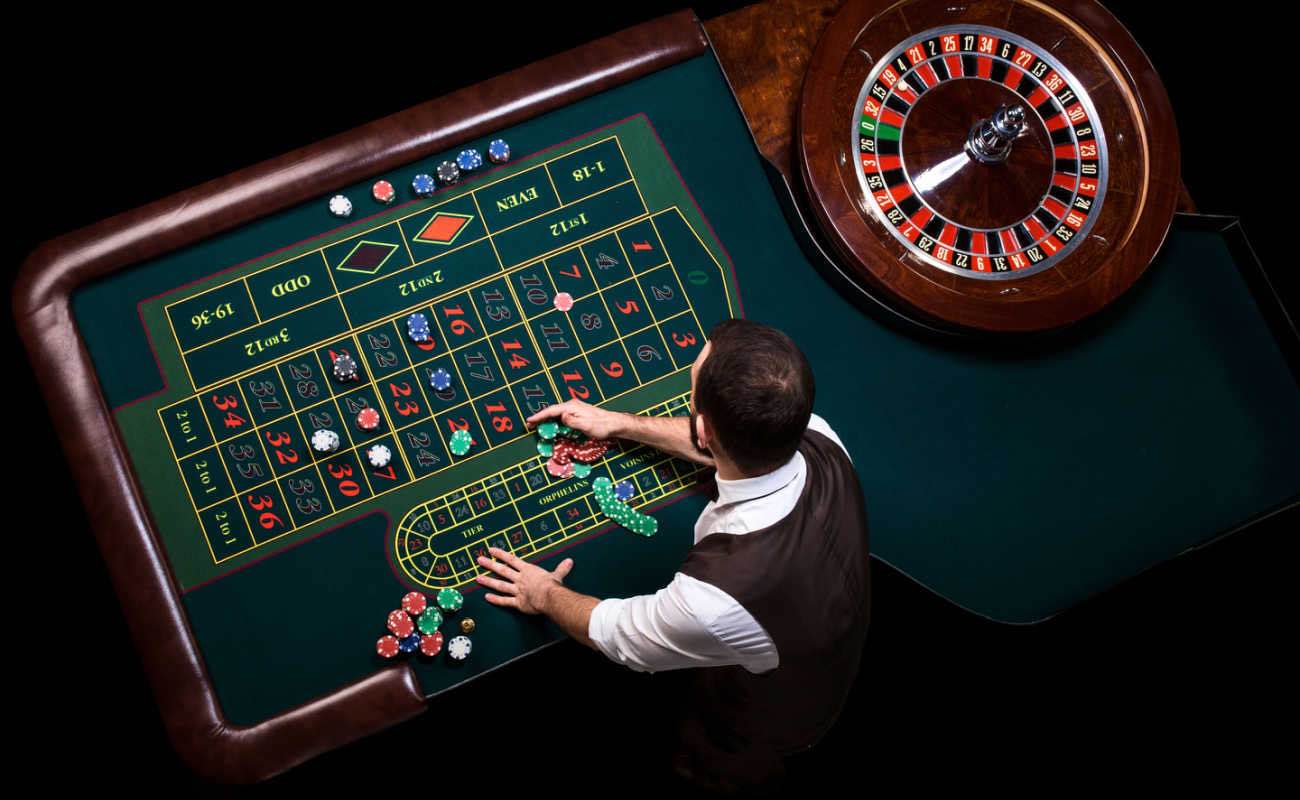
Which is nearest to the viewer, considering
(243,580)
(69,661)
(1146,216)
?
(243,580)

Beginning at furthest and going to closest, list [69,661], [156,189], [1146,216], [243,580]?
[156,189] → [69,661] → [1146,216] → [243,580]

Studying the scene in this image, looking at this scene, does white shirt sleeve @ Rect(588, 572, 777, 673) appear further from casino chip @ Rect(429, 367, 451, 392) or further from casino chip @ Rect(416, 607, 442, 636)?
casino chip @ Rect(429, 367, 451, 392)

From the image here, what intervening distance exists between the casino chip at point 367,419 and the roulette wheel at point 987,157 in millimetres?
1549

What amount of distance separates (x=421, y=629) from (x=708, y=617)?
950mm

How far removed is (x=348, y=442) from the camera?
2527 millimetres

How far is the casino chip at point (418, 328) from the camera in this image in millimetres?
2549

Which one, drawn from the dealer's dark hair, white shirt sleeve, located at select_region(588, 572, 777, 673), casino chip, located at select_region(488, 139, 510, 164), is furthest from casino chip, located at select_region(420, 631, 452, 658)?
casino chip, located at select_region(488, 139, 510, 164)

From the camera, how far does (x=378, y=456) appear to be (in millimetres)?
2494

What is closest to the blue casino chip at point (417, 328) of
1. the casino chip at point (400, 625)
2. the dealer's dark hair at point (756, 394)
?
the casino chip at point (400, 625)

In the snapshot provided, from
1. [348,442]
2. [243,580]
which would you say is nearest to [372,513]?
[348,442]

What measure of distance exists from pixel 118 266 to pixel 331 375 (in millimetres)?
732

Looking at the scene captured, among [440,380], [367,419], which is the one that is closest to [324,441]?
[367,419]

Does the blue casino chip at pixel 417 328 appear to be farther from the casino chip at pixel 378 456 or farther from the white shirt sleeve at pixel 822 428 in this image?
the white shirt sleeve at pixel 822 428

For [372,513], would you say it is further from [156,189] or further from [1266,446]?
[1266,446]
